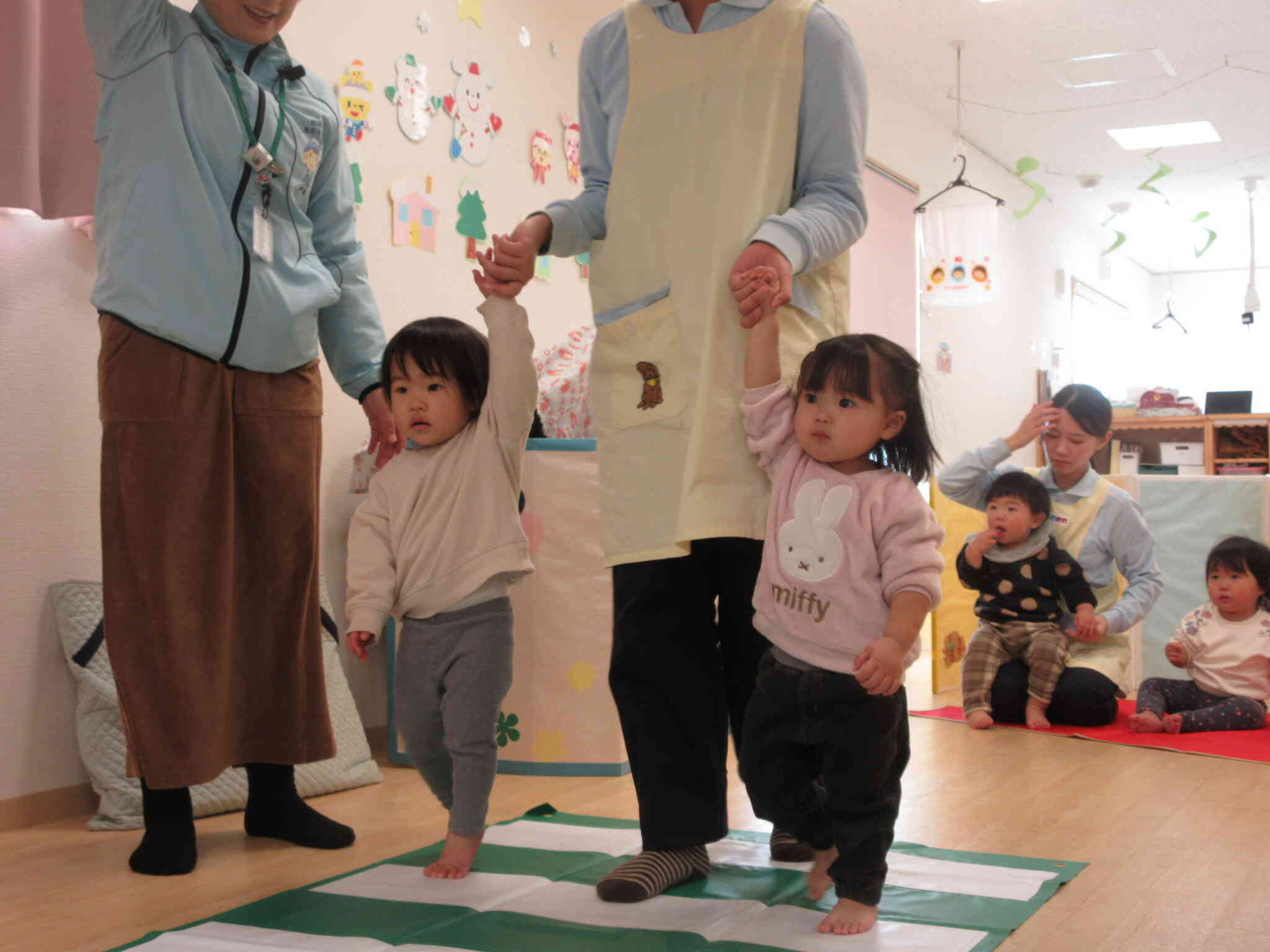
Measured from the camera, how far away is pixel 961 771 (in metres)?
2.42

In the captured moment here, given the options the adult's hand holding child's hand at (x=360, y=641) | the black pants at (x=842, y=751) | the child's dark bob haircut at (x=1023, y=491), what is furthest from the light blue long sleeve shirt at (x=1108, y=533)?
the adult's hand holding child's hand at (x=360, y=641)

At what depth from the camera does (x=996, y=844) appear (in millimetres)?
1852

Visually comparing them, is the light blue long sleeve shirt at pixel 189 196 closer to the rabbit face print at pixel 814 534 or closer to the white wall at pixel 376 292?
the white wall at pixel 376 292

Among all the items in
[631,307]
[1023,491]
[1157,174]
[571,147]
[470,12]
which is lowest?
[1023,491]

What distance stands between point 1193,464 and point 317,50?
16.4 feet

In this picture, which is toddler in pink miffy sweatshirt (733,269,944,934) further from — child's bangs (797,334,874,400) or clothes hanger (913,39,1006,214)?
clothes hanger (913,39,1006,214)

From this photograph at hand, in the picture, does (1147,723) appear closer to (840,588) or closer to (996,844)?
(996,844)

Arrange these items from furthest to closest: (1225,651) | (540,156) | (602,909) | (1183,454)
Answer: (1183,454) < (540,156) < (1225,651) < (602,909)

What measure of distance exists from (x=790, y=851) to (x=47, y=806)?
1219 mm

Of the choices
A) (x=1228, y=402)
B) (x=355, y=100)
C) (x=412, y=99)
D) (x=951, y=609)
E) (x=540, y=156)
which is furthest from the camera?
(x=1228, y=402)

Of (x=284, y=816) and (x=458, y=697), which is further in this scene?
(x=284, y=816)

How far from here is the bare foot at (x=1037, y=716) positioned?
9.64 ft

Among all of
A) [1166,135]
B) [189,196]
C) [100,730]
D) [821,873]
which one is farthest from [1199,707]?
[1166,135]

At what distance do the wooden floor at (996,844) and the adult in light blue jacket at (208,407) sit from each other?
0.34 feet
